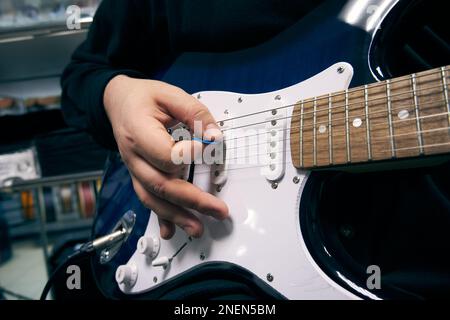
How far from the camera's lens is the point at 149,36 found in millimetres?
655

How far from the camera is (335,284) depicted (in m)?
0.32

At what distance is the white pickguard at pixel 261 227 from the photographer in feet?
1.14

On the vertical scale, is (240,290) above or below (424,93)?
below

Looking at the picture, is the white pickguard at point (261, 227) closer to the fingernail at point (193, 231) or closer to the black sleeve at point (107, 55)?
the fingernail at point (193, 231)

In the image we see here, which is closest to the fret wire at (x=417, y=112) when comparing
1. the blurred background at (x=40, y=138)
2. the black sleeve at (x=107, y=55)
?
the black sleeve at (x=107, y=55)

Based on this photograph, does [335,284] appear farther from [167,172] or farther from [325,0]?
[325,0]

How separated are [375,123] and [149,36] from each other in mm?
494

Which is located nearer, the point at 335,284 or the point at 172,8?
the point at 335,284

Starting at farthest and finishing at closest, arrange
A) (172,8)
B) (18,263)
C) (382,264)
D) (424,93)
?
(18,263) → (172,8) → (382,264) → (424,93)

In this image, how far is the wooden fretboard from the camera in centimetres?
28

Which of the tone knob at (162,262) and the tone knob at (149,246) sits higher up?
the tone knob at (149,246)

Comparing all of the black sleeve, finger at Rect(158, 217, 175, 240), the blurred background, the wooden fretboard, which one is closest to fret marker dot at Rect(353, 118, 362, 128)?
the wooden fretboard
